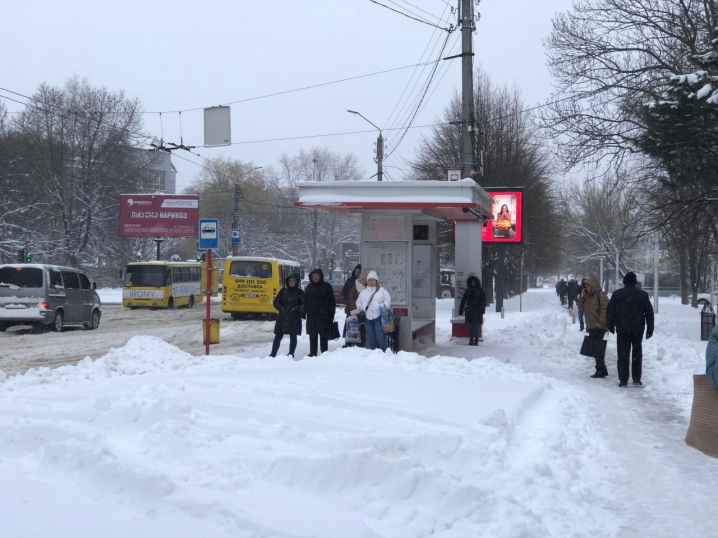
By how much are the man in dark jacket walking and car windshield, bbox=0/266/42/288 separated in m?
15.5

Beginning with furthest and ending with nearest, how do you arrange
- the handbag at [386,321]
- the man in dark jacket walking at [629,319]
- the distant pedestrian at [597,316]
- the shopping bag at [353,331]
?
1. the shopping bag at [353,331]
2. the handbag at [386,321]
3. the distant pedestrian at [597,316]
4. the man in dark jacket walking at [629,319]

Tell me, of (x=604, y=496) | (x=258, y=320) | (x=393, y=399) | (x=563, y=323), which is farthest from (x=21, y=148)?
(x=604, y=496)

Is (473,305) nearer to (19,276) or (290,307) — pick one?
(290,307)

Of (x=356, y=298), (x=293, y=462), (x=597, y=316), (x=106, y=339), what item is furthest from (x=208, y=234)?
(x=293, y=462)

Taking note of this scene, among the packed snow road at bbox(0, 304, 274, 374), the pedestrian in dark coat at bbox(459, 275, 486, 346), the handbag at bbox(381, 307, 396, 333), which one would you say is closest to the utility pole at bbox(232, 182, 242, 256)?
the packed snow road at bbox(0, 304, 274, 374)

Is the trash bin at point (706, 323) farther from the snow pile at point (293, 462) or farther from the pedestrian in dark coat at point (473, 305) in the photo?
the snow pile at point (293, 462)

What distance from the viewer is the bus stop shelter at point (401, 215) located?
14.4 meters

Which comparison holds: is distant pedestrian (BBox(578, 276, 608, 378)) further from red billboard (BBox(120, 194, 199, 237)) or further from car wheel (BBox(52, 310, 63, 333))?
red billboard (BBox(120, 194, 199, 237))

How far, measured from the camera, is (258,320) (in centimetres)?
3055

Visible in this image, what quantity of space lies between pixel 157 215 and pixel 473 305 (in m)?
34.3

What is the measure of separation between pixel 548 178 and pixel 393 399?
124 feet

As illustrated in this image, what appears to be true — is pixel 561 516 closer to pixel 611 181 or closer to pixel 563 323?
pixel 611 181

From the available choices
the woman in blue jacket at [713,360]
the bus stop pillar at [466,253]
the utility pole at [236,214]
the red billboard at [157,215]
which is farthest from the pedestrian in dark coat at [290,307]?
the red billboard at [157,215]

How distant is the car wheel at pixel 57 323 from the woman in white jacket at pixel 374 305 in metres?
11.8
